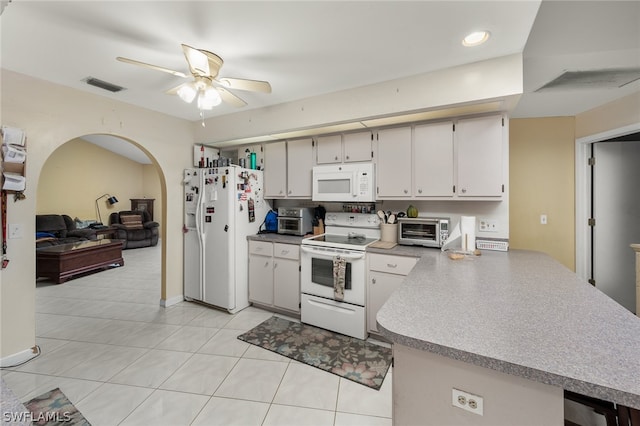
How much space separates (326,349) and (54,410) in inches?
77.2

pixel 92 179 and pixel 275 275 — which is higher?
pixel 92 179

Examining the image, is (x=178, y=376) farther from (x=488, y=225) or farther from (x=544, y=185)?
(x=544, y=185)

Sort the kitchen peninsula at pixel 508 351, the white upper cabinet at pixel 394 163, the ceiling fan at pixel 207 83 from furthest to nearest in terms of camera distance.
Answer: the white upper cabinet at pixel 394 163, the ceiling fan at pixel 207 83, the kitchen peninsula at pixel 508 351

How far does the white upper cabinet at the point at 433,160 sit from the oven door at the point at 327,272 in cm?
93

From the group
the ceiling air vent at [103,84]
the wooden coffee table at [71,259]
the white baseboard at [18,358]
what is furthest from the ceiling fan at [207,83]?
the wooden coffee table at [71,259]

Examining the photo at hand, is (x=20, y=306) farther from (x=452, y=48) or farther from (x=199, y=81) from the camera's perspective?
(x=452, y=48)

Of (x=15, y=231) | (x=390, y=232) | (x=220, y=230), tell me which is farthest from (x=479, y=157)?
(x=15, y=231)

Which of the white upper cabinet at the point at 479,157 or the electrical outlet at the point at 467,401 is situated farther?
the white upper cabinet at the point at 479,157

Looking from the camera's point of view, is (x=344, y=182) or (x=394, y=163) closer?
(x=394, y=163)

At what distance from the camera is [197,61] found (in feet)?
5.70

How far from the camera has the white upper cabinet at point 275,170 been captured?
3.42 meters

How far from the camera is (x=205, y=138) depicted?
143 inches

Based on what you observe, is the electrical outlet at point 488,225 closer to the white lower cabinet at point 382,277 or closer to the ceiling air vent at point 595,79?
the white lower cabinet at point 382,277

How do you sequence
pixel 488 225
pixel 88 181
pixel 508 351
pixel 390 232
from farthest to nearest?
pixel 88 181 < pixel 390 232 < pixel 488 225 < pixel 508 351
